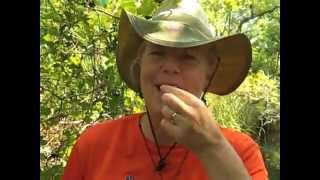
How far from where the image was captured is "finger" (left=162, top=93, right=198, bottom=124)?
3.80ft

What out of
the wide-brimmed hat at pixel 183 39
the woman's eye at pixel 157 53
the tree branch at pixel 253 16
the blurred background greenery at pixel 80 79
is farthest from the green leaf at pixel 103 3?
the woman's eye at pixel 157 53

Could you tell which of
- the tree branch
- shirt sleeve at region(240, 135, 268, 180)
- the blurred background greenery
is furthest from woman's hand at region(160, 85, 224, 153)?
the tree branch

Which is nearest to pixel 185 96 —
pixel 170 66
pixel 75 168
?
pixel 170 66

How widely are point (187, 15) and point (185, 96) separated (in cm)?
35

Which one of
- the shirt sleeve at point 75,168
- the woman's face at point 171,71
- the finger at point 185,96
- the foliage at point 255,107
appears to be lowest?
the shirt sleeve at point 75,168

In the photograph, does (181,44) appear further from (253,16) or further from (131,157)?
(253,16)

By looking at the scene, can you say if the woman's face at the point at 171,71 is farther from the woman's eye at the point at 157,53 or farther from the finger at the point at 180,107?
the finger at the point at 180,107

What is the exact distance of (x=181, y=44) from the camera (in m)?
1.35

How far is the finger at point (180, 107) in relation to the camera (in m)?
1.16
